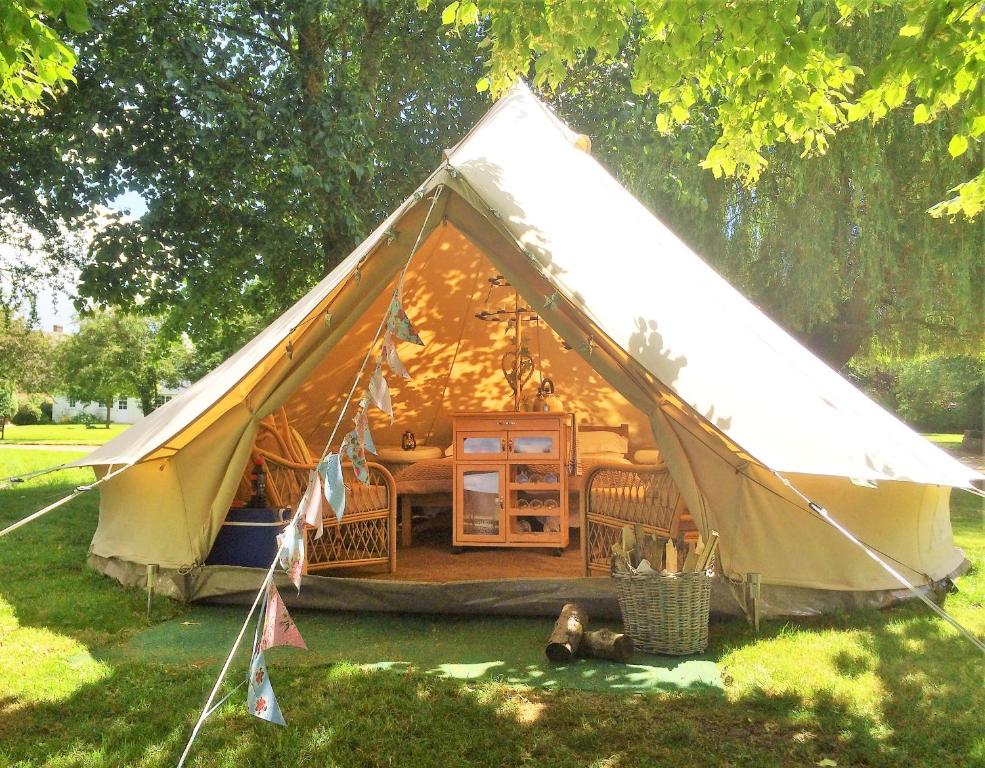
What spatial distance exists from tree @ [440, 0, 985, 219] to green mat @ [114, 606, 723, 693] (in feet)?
7.81

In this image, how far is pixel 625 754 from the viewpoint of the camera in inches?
98.5

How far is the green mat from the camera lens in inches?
125

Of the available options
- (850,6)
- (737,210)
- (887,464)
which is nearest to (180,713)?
(887,464)

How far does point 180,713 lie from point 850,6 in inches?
164

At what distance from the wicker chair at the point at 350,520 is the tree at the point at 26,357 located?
19529mm

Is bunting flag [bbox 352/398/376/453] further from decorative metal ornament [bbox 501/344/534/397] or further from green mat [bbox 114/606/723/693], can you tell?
decorative metal ornament [bbox 501/344/534/397]

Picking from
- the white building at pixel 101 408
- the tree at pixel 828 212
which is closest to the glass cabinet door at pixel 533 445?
the tree at pixel 828 212

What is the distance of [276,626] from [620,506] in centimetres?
212

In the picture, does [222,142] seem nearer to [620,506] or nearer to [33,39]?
[33,39]

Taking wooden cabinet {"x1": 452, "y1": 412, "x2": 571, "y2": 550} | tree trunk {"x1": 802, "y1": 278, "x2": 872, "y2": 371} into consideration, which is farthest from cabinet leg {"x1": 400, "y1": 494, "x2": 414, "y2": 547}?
tree trunk {"x1": 802, "y1": 278, "x2": 872, "y2": 371}

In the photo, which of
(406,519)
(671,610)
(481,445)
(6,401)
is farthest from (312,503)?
(6,401)

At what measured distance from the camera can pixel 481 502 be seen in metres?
5.14

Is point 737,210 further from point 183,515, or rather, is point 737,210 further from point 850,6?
point 183,515

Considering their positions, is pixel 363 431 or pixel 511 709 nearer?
pixel 511 709
